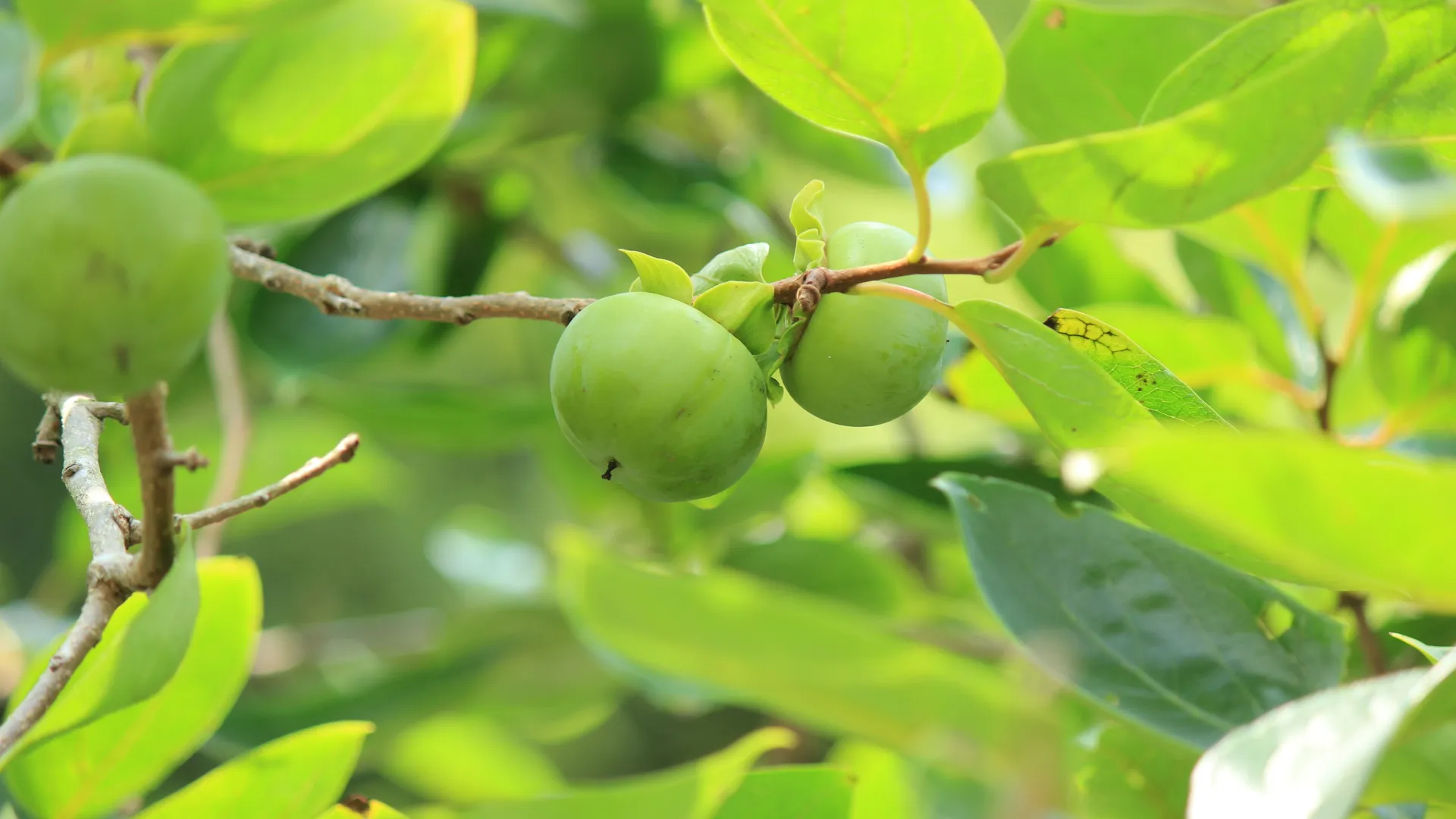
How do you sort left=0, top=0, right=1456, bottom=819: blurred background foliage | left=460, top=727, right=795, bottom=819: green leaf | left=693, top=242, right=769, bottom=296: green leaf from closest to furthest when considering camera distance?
left=460, top=727, right=795, bottom=819: green leaf < left=693, top=242, right=769, bottom=296: green leaf < left=0, top=0, right=1456, bottom=819: blurred background foliage

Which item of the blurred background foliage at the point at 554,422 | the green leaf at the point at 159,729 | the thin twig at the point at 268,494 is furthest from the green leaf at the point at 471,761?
the thin twig at the point at 268,494

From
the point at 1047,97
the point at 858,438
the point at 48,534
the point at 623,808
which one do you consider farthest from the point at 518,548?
the point at 623,808

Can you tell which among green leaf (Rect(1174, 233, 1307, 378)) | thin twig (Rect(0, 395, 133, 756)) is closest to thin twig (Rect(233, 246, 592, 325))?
thin twig (Rect(0, 395, 133, 756))

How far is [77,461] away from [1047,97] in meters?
0.64

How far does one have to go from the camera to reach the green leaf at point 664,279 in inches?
24.4

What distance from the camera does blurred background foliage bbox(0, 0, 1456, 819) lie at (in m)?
1.09

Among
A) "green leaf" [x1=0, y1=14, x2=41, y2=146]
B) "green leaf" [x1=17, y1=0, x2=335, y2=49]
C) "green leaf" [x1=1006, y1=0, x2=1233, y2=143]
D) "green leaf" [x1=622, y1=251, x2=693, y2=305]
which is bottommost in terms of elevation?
"green leaf" [x1=622, y1=251, x2=693, y2=305]

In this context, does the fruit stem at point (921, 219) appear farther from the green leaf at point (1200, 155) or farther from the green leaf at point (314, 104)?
the green leaf at point (314, 104)

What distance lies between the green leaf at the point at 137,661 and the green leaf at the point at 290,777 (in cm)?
16

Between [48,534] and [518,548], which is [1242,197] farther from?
[48,534]

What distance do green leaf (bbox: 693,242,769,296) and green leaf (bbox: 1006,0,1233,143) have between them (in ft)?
0.87

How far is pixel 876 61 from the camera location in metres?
0.59

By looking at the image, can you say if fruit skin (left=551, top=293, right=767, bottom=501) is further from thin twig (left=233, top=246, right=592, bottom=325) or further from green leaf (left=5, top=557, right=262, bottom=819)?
green leaf (left=5, top=557, right=262, bottom=819)

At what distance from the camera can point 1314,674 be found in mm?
734
